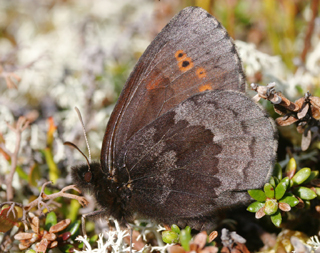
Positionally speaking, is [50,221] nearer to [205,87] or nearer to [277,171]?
[205,87]

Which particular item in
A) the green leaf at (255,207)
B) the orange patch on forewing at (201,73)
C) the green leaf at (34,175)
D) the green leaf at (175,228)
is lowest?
the green leaf at (255,207)

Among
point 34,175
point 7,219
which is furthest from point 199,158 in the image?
point 34,175

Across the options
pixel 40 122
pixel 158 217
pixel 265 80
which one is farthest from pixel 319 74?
pixel 40 122

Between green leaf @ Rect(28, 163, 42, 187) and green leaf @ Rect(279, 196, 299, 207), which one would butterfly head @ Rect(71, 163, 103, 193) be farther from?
green leaf @ Rect(279, 196, 299, 207)

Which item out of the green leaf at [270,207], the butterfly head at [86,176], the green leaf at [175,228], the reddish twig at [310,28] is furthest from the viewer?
the reddish twig at [310,28]

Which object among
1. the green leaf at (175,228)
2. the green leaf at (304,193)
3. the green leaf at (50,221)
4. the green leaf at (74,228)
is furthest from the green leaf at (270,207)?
the green leaf at (50,221)

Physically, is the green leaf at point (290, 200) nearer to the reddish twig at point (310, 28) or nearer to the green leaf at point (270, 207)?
the green leaf at point (270, 207)

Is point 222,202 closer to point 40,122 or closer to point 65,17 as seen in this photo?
point 40,122
